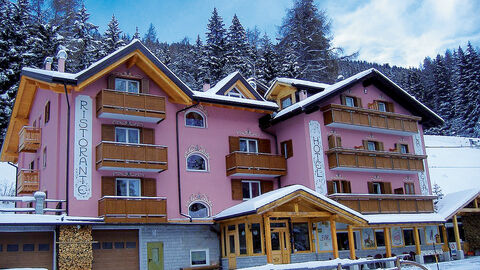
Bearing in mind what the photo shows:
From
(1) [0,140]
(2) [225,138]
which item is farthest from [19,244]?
(1) [0,140]

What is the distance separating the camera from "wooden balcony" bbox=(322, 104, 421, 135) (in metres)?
30.0

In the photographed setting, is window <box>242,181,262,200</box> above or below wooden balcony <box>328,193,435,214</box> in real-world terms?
Answer: above

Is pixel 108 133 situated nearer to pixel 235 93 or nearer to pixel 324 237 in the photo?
pixel 235 93

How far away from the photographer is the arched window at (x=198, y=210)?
2697 cm

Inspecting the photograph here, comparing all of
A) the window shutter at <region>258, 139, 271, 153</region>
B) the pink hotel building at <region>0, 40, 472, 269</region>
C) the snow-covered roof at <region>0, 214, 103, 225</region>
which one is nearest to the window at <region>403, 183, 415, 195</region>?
the pink hotel building at <region>0, 40, 472, 269</region>

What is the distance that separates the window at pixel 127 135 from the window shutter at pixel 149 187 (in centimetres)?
217

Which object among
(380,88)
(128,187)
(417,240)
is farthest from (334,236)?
(380,88)

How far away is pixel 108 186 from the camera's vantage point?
24438 millimetres

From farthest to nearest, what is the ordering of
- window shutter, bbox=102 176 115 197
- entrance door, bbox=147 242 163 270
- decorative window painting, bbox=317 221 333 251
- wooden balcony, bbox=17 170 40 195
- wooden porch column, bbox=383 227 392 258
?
wooden porch column, bbox=383 227 392 258, decorative window painting, bbox=317 221 333 251, wooden balcony, bbox=17 170 40 195, entrance door, bbox=147 242 163 270, window shutter, bbox=102 176 115 197

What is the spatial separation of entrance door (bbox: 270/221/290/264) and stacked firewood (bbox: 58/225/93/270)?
940cm

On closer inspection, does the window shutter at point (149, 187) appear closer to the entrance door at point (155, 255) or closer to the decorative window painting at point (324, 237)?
the entrance door at point (155, 255)

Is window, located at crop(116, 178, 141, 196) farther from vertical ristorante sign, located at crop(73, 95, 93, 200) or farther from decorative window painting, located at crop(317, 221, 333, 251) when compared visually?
decorative window painting, located at crop(317, 221, 333, 251)

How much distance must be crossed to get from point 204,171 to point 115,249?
21.5 feet

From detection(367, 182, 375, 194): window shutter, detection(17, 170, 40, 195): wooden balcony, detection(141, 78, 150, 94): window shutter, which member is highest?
detection(141, 78, 150, 94): window shutter
